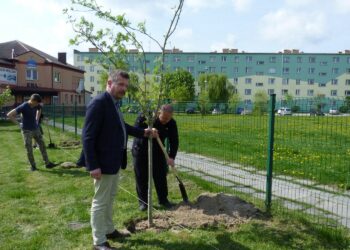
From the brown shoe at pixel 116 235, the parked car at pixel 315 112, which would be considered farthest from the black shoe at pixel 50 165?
the parked car at pixel 315 112

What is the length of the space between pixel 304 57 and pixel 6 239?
8599 cm

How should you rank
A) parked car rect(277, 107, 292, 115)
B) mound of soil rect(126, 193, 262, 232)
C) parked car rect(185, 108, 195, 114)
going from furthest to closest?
1. parked car rect(185, 108, 195, 114)
2. parked car rect(277, 107, 292, 115)
3. mound of soil rect(126, 193, 262, 232)

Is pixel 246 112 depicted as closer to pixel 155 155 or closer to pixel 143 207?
pixel 155 155

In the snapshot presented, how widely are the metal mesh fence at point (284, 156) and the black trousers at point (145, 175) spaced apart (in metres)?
0.81

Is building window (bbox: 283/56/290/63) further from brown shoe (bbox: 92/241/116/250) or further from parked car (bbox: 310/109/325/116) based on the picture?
brown shoe (bbox: 92/241/116/250)

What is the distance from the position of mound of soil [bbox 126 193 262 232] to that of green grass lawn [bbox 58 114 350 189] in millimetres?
1569

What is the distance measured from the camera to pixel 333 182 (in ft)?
23.9

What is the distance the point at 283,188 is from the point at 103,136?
4276 millimetres

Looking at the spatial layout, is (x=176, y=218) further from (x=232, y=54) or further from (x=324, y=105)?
(x=232, y=54)

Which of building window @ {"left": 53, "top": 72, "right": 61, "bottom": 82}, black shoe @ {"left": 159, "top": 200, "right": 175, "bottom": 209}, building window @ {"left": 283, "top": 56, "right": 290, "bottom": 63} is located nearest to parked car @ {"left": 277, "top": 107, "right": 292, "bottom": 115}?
black shoe @ {"left": 159, "top": 200, "right": 175, "bottom": 209}

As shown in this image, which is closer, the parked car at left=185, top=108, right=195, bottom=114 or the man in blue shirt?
the parked car at left=185, top=108, right=195, bottom=114

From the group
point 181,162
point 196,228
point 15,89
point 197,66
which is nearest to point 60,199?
point 196,228

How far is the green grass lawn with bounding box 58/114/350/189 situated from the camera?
600cm

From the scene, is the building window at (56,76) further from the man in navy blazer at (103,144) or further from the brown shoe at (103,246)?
the brown shoe at (103,246)
